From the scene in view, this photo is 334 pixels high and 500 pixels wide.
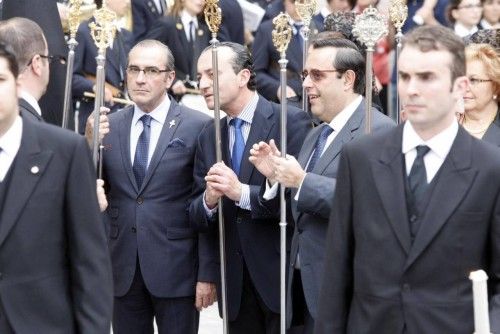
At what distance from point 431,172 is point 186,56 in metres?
7.00

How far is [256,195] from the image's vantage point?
22.9 ft

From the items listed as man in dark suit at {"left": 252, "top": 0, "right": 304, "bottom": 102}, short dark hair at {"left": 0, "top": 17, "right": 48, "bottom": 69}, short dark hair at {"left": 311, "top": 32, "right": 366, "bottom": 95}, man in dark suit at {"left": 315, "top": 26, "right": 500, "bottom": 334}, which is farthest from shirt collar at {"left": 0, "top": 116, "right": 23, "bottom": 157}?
man in dark suit at {"left": 252, "top": 0, "right": 304, "bottom": 102}

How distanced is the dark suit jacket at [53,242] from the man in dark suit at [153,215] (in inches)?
86.1

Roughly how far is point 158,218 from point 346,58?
135 centimetres

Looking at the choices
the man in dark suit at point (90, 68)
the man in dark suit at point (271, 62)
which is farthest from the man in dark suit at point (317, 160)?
the man in dark suit at point (90, 68)

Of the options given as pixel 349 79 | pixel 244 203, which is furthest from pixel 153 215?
pixel 349 79

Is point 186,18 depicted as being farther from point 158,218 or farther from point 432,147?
point 432,147

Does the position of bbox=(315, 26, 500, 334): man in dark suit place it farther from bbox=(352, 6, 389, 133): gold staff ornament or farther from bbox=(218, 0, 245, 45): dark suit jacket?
bbox=(218, 0, 245, 45): dark suit jacket

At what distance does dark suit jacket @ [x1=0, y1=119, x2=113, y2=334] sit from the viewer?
4926mm

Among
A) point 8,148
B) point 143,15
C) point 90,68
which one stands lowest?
point 8,148

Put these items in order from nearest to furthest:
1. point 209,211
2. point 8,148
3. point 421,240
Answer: point 421,240
point 8,148
point 209,211

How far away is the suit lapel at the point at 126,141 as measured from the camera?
7.30 m

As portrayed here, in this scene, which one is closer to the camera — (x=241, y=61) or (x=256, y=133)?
(x=256, y=133)

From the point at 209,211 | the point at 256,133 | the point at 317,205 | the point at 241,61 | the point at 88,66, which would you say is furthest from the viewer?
the point at 88,66
